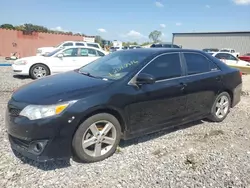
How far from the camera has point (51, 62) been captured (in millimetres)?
9586

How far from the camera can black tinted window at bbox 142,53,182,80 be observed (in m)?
3.75

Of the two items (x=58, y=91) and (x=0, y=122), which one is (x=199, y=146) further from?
(x=0, y=122)

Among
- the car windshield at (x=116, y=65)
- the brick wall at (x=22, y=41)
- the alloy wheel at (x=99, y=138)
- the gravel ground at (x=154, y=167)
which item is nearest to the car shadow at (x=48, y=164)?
the gravel ground at (x=154, y=167)

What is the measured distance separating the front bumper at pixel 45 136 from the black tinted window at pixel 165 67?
148cm

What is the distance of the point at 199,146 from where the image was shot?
384 centimetres

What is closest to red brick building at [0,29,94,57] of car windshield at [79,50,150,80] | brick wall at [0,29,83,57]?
brick wall at [0,29,83,57]

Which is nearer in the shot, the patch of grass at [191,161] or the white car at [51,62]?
the patch of grass at [191,161]

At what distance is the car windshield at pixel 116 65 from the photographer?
12.0ft

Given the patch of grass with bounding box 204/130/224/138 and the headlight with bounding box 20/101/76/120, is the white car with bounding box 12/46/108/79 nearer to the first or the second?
the patch of grass with bounding box 204/130/224/138

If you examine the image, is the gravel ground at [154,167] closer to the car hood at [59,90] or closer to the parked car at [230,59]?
the car hood at [59,90]

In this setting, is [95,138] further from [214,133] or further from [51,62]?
[51,62]

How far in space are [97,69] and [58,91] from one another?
113 cm

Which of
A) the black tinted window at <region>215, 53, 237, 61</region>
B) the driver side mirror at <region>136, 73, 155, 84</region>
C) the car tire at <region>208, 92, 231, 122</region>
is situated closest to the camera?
the driver side mirror at <region>136, 73, 155, 84</region>

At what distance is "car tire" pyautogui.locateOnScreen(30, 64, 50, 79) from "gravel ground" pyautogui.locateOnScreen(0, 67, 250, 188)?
5457 mm
